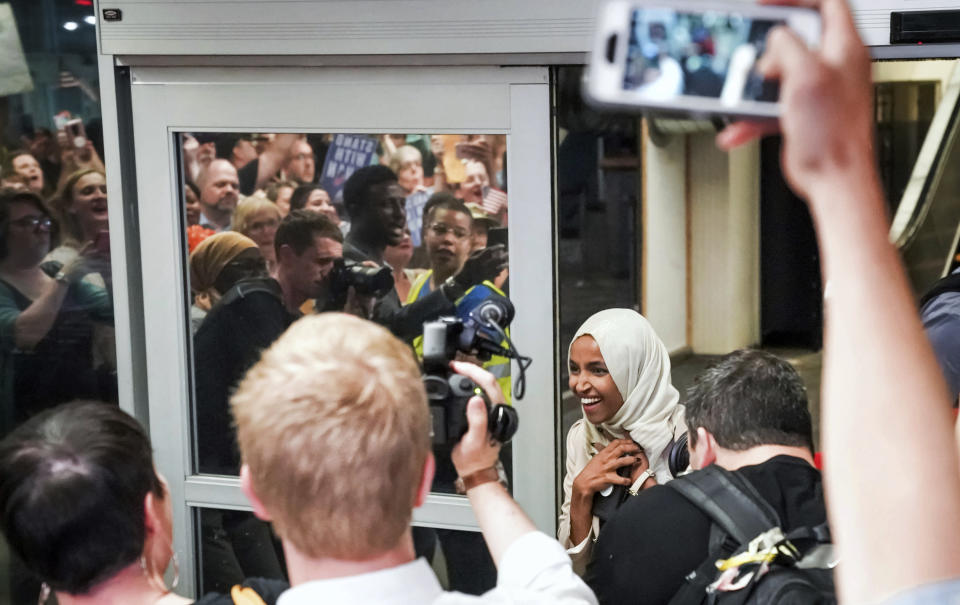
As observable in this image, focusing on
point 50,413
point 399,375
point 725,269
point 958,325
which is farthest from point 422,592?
Answer: point 725,269

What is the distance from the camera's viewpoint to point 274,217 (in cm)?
353

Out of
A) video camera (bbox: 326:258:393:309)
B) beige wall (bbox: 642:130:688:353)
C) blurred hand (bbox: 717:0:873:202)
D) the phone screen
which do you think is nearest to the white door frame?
video camera (bbox: 326:258:393:309)

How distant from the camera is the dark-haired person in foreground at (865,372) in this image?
667 millimetres

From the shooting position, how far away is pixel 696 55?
0.89 meters

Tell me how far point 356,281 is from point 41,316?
44.4 inches

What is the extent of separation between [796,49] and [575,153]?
5.57m

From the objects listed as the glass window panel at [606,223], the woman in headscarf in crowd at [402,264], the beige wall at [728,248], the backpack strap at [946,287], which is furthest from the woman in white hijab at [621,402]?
the beige wall at [728,248]

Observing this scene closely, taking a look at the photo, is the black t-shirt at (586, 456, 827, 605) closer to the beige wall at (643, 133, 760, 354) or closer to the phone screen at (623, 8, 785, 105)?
the phone screen at (623, 8, 785, 105)

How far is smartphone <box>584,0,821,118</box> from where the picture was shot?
0.83 m

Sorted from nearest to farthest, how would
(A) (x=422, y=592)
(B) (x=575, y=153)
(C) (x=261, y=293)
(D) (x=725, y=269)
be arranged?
(A) (x=422, y=592)
(C) (x=261, y=293)
(B) (x=575, y=153)
(D) (x=725, y=269)

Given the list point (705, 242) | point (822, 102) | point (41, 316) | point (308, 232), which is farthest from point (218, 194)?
point (705, 242)

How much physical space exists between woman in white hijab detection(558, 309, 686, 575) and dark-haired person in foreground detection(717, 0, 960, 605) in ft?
7.94

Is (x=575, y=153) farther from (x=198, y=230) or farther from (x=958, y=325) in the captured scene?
(x=958, y=325)

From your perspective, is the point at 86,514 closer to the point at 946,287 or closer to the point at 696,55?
the point at 696,55
